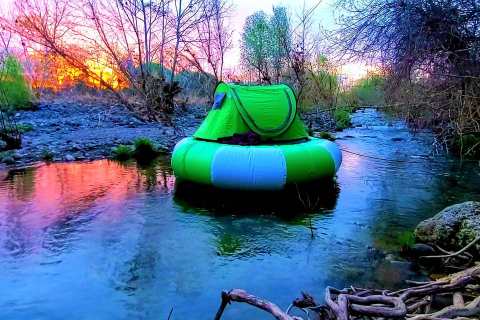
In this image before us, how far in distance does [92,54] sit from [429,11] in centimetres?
864

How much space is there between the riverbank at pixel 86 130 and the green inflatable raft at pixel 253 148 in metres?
3.79

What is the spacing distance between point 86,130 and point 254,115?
781cm

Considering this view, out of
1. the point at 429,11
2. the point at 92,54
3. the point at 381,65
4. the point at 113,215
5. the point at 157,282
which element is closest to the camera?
the point at 157,282

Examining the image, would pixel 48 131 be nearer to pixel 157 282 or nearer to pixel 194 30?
pixel 194 30

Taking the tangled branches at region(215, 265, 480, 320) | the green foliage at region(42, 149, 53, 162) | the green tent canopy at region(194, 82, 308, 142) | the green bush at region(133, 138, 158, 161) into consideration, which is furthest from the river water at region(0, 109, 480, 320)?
the green bush at region(133, 138, 158, 161)

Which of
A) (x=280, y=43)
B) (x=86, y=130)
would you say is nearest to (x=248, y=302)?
(x=86, y=130)

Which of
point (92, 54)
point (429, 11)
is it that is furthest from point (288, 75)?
point (429, 11)

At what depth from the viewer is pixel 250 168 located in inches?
251

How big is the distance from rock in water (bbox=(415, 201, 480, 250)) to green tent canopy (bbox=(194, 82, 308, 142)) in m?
3.44

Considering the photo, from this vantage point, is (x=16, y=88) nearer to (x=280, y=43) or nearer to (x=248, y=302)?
(x=280, y=43)

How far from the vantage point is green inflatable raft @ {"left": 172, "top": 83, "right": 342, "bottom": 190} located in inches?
254

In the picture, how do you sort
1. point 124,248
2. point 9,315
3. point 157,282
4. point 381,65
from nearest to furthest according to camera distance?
1. point 9,315
2. point 157,282
3. point 124,248
4. point 381,65

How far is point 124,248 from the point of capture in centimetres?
486

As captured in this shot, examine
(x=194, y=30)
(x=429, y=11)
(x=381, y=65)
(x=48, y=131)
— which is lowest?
(x=48, y=131)
